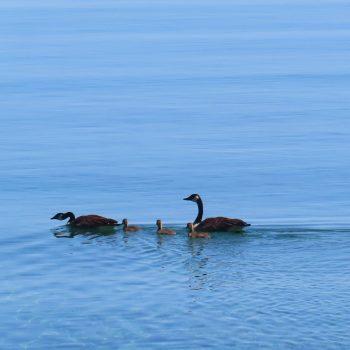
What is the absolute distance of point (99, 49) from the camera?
85375mm

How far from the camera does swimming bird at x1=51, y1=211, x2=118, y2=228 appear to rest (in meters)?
30.4

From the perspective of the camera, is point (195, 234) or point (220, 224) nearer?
point (195, 234)

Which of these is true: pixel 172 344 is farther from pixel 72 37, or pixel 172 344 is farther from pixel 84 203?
pixel 72 37

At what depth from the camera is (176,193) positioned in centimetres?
3616

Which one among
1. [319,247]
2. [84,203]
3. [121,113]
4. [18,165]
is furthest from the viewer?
[121,113]

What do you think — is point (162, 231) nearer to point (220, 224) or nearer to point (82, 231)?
point (220, 224)

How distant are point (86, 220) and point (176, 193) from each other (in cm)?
598

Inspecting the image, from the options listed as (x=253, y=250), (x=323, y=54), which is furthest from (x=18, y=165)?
(x=323, y=54)

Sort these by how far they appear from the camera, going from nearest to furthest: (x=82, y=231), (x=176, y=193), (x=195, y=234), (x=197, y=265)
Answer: (x=197, y=265) → (x=195, y=234) → (x=82, y=231) → (x=176, y=193)

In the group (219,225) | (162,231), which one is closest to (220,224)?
(219,225)

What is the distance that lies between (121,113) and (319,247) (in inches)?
1036

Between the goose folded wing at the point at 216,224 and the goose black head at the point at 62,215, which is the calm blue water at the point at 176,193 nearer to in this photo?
the goose black head at the point at 62,215

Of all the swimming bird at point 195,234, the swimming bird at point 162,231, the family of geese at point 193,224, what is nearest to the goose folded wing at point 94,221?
the family of geese at point 193,224

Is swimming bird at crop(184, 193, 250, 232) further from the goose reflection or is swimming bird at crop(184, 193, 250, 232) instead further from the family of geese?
the goose reflection
